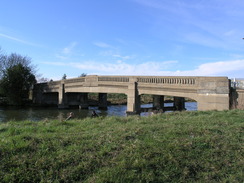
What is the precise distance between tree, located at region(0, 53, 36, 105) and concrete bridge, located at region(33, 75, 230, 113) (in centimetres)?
613

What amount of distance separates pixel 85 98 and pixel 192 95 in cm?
2936

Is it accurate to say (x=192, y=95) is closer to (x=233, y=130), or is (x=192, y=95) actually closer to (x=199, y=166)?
(x=233, y=130)

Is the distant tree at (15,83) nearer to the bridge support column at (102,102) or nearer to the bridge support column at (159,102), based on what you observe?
the bridge support column at (102,102)

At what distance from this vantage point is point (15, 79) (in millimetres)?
43812

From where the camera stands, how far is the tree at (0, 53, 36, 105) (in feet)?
142

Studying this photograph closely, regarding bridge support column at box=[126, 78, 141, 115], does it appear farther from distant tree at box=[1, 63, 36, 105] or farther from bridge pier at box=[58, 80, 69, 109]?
distant tree at box=[1, 63, 36, 105]

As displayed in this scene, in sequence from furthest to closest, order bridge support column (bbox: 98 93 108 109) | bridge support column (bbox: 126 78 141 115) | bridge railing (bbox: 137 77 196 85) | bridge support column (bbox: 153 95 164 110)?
1. bridge support column (bbox: 98 93 108 109)
2. bridge support column (bbox: 153 95 164 110)
3. bridge support column (bbox: 126 78 141 115)
4. bridge railing (bbox: 137 77 196 85)

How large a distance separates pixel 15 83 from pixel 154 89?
32493mm

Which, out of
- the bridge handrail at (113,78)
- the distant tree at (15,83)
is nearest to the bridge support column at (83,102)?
the distant tree at (15,83)

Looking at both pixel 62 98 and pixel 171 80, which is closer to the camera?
pixel 171 80

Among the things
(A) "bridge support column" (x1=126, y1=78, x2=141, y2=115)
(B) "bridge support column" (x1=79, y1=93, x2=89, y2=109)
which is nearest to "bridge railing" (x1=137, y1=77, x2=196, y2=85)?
(A) "bridge support column" (x1=126, y1=78, x2=141, y2=115)

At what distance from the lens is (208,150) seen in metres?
5.00

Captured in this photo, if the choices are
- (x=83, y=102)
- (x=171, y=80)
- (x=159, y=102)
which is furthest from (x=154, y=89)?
(x=83, y=102)

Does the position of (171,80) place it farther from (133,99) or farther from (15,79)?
→ (15,79)
